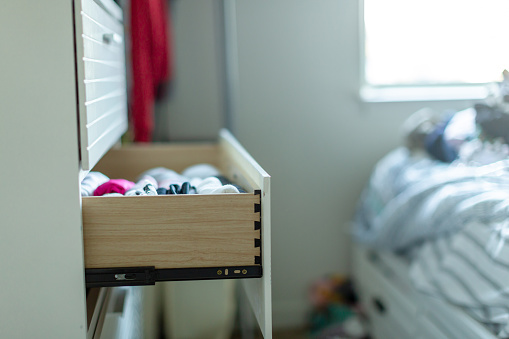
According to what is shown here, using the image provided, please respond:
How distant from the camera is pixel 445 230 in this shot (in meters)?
1.52

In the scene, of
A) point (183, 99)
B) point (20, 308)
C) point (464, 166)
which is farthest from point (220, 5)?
point (20, 308)

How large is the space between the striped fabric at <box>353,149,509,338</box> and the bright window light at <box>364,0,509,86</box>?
713 millimetres

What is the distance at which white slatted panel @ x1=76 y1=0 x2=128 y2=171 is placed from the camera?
1077mm

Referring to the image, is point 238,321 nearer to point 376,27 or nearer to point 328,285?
point 328,285

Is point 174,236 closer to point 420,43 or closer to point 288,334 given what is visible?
point 288,334

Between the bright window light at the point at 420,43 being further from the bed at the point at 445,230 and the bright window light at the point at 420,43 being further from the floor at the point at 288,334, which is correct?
the floor at the point at 288,334

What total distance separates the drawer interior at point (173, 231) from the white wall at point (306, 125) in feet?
4.20

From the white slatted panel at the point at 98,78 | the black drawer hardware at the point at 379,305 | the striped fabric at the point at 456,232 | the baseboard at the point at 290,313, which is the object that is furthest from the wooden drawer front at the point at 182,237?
the baseboard at the point at 290,313

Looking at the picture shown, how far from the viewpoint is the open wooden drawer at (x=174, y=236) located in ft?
3.60

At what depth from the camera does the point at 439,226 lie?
1.55 metres

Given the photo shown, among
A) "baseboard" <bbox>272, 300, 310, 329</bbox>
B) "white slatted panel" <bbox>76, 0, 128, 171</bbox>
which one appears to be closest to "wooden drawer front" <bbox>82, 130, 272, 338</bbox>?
"white slatted panel" <bbox>76, 0, 128, 171</bbox>

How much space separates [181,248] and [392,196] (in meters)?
1.10

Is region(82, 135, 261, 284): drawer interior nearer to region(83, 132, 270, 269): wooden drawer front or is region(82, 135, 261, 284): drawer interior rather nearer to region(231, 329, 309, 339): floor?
region(83, 132, 270, 269): wooden drawer front

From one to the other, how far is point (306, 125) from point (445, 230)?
106 cm
